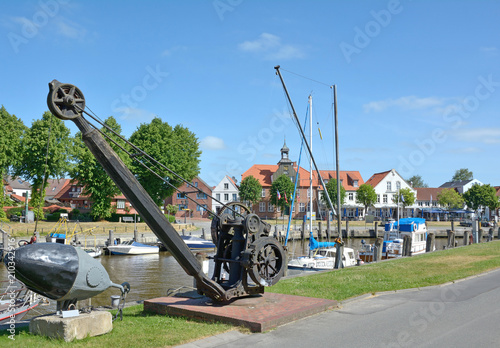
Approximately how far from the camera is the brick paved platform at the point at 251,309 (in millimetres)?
9016

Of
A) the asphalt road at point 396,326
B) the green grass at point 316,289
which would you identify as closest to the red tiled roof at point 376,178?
the green grass at point 316,289

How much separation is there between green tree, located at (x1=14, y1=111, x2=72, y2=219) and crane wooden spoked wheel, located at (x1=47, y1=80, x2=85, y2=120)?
4716 cm

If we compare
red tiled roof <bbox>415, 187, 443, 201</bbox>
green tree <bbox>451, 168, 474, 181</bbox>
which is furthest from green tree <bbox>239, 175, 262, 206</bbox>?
Answer: green tree <bbox>451, 168, 474, 181</bbox>

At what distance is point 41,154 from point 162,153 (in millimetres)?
15448

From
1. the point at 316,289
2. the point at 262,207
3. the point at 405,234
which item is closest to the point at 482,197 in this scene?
the point at 262,207

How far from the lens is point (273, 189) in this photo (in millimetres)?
84625

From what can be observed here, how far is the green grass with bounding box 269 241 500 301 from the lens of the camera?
13.0 metres

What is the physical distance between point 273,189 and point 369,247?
166 ft

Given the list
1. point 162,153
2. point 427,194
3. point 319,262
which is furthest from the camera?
point 427,194

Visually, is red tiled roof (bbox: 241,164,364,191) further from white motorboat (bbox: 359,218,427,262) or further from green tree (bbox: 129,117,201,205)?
white motorboat (bbox: 359,218,427,262)

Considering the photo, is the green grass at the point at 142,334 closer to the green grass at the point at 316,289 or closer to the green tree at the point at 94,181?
the green grass at the point at 316,289

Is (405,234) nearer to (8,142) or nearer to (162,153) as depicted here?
(162,153)

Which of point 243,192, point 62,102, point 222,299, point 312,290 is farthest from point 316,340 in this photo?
point 243,192

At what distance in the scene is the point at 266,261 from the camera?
10.4 meters
